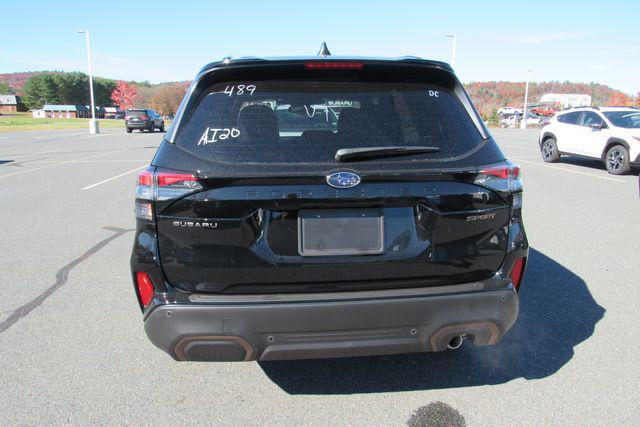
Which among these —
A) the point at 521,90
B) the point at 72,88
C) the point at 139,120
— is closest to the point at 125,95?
the point at 72,88

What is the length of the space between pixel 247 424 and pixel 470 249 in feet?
4.79

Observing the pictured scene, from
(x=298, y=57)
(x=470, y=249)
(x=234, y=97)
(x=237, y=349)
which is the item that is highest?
(x=298, y=57)

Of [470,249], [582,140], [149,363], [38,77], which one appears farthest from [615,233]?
[38,77]

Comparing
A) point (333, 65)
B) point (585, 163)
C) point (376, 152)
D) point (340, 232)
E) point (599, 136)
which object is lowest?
point (585, 163)

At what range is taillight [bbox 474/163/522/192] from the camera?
2.40 metres

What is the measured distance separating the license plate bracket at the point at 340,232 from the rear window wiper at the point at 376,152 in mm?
255

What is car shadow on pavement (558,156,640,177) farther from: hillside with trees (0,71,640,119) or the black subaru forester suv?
hillside with trees (0,71,640,119)

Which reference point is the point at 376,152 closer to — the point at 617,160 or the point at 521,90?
the point at 617,160

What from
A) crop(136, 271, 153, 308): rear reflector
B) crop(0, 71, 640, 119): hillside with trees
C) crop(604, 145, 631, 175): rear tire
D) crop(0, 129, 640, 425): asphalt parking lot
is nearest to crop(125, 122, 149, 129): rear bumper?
crop(604, 145, 631, 175): rear tire

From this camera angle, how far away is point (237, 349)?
2.31 m

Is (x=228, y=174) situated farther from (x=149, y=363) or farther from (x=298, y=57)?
(x=149, y=363)

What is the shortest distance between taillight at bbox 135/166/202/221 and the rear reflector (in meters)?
0.29

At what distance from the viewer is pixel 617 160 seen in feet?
38.8

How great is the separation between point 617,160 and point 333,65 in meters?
11.8
